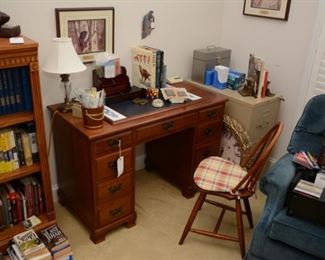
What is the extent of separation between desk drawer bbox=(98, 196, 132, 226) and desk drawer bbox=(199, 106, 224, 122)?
0.74m

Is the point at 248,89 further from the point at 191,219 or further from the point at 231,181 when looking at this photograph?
the point at 191,219

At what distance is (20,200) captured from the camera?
2.11m

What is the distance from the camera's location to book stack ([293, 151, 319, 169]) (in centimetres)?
202

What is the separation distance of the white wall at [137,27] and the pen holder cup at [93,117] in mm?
492

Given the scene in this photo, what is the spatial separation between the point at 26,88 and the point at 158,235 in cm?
124

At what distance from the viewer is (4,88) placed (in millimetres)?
1845

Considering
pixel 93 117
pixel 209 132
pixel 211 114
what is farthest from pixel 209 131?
pixel 93 117

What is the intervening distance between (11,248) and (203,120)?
56.7 inches

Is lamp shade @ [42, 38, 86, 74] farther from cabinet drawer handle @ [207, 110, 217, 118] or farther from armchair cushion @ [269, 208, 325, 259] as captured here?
armchair cushion @ [269, 208, 325, 259]

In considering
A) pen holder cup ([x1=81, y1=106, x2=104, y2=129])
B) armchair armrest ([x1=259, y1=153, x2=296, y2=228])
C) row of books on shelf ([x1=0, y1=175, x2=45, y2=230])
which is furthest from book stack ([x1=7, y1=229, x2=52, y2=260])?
armchair armrest ([x1=259, y1=153, x2=296, y2=228])

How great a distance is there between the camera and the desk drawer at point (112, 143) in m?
1.98

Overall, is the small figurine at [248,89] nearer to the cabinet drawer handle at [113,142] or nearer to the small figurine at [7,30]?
the cabinet drawer handle at [113,142]

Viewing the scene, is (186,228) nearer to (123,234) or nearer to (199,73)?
(123,234)

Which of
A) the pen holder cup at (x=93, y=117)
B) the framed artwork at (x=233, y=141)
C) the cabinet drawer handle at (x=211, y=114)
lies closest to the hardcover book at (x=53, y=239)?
the pen holder cup at (x=93, y=117)
